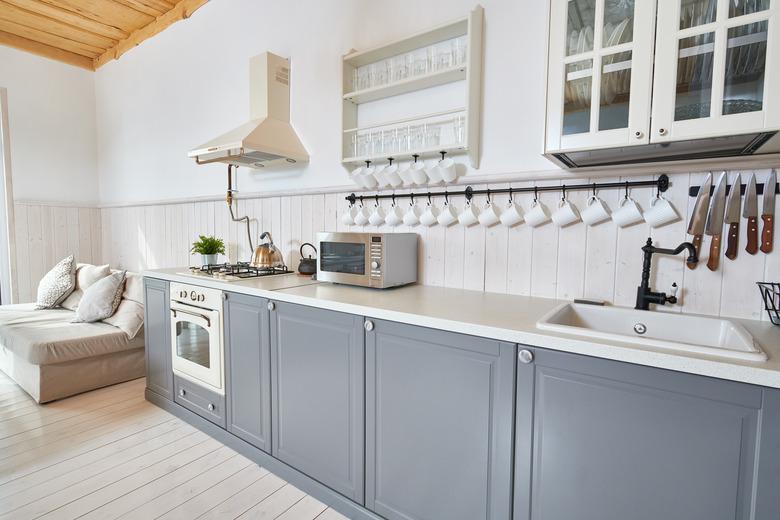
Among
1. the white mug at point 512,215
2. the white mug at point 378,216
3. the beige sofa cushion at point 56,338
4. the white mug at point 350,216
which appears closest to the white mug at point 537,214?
the white mug at point 512,215

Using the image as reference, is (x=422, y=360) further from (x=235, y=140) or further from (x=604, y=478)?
(x=235, y=140)

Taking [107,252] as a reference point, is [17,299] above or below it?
below

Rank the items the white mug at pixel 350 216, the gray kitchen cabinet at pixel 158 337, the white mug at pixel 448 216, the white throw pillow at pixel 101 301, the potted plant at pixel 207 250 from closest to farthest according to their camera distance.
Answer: the white mug at pixel 448 216, the white mug at pixel 350 216, the gray kitchen cabinet at pixel 158 337, the potted plant at pixel 207 250, the white throw pillow at pixel 101 301

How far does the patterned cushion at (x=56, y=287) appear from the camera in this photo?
11.1 feet

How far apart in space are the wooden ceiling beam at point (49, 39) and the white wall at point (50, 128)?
171 millimetres

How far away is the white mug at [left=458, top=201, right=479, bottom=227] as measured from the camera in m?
1.87

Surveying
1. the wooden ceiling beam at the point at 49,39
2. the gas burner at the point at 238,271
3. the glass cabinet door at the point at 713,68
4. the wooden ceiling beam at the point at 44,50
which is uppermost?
the wooden ceiling beam at the point at 49,39

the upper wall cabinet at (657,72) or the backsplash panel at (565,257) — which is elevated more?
the upper wall cabinet at (657,72)

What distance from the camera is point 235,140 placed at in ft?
7.61

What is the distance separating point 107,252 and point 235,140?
3.22 m

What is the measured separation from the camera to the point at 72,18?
3.58 m

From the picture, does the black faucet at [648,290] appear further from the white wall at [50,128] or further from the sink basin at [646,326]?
the white wall at [50,128]

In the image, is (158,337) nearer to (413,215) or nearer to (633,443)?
(413,215)

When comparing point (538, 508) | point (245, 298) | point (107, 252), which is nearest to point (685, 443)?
point (538, 508)
